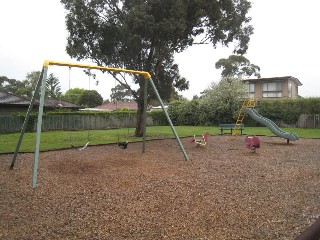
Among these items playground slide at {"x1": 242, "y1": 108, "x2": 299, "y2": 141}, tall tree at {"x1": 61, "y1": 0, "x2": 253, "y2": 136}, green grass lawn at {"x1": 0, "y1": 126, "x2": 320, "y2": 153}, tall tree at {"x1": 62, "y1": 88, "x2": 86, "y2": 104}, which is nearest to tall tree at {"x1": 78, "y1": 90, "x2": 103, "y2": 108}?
tall tree at {"x1": 62, "y1": 88, "x2": 86, "y2": 104}

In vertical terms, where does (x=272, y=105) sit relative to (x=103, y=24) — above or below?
below

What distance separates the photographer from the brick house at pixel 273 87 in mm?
44094

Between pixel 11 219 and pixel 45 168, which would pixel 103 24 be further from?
pixel 11 219

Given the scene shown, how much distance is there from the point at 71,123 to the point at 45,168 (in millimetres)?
19295

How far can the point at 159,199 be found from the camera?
19.2ft

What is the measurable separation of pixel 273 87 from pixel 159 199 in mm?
43328

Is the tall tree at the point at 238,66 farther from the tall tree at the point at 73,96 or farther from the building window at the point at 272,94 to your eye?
the tall tree at the point at 73,96

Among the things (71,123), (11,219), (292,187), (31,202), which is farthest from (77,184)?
(71,123)

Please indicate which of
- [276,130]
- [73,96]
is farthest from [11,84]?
[276,130]

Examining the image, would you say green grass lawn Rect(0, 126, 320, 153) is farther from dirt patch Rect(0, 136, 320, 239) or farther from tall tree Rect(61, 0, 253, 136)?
dirt patch Rect(0, 136, 320, 239)

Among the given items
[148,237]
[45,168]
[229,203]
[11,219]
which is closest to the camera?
[148,237]

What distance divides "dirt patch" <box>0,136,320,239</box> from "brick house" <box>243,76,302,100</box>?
36.7 m

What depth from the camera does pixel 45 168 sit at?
358 inches

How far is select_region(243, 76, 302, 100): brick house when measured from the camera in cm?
4409
